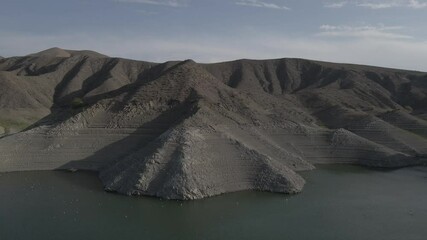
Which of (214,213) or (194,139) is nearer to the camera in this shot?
(214,213)

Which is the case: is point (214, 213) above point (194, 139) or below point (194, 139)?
below

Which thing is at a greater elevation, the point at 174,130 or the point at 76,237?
the point at 174,130

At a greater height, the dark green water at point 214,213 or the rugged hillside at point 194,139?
the rugged hillside at point 194,139

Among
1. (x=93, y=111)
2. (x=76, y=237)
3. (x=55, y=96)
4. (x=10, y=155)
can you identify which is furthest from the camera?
(x=55, y=96)

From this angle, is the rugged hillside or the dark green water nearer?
the dark green water

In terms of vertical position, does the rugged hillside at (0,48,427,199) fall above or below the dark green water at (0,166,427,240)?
above

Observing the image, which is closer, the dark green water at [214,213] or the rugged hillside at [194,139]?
the dark green water at [214,213]

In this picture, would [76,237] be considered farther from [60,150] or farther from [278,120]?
[278,120]

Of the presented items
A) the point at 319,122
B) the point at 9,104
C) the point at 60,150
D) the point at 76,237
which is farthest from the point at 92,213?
the point at 9,104
